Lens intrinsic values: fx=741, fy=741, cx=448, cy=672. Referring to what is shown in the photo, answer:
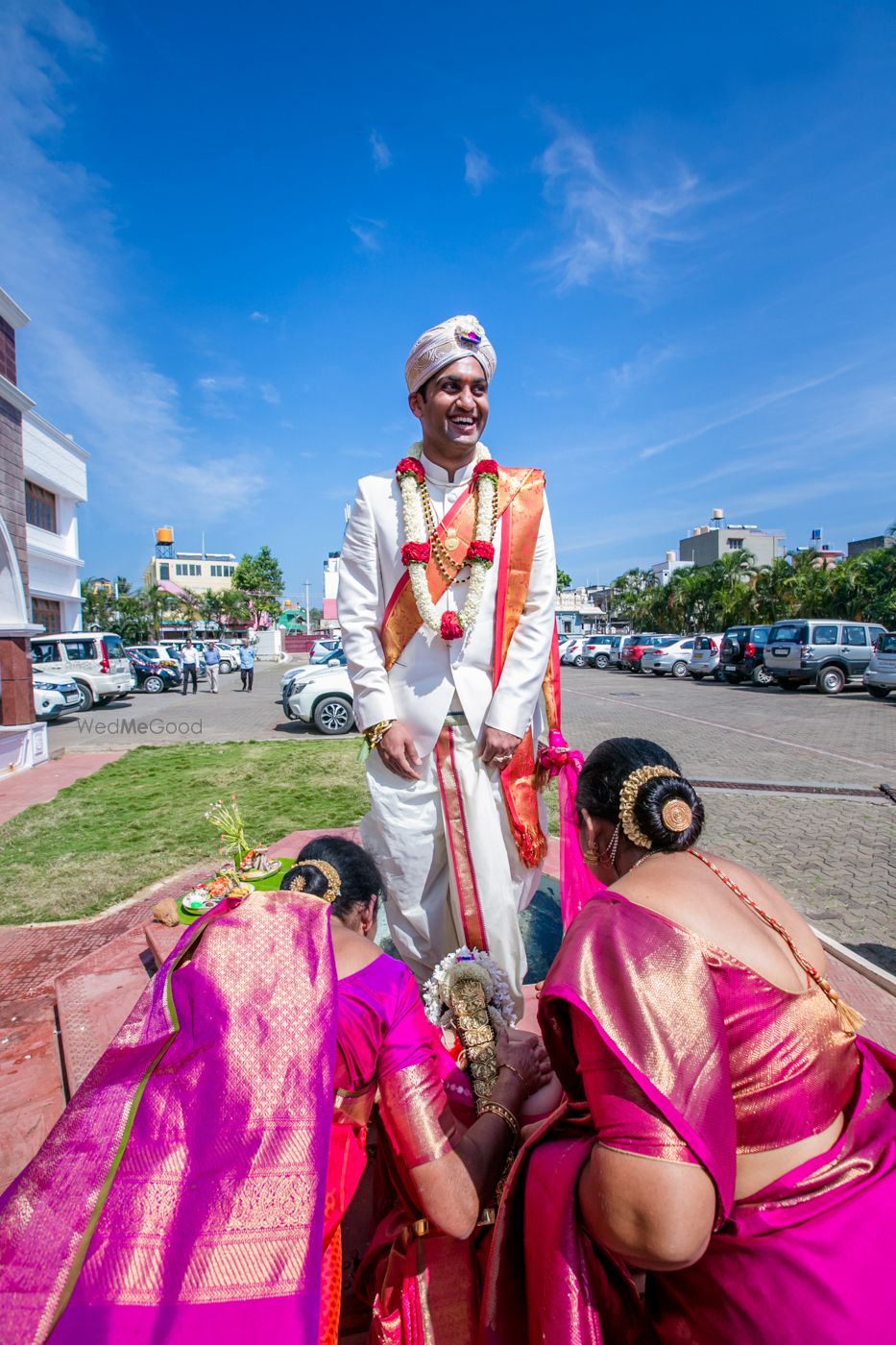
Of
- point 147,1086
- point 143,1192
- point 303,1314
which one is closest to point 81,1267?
point 143,1192

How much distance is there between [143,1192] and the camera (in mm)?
1267

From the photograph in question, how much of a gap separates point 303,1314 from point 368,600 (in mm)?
1807

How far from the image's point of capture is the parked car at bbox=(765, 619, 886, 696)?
18625 mm

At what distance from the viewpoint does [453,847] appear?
2363 mm

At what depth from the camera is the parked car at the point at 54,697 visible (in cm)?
1423

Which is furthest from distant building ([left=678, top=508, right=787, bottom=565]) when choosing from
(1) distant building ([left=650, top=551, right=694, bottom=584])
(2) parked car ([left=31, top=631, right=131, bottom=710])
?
(2) parked car ([left=31, top=631, right=131, bottom=710])

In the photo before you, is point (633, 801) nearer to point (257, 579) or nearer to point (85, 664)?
point (85, 664)

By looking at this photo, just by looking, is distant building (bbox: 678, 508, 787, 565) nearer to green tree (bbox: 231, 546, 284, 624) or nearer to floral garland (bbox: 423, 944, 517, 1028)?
green tree (bbox: 231, 546, 284, 624)

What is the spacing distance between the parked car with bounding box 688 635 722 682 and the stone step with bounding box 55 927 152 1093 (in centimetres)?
2266

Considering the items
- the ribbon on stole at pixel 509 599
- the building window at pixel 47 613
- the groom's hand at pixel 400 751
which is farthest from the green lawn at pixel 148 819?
the building window at pixel 47 613

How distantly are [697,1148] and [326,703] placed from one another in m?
11.5

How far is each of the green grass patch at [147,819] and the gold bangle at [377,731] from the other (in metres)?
2.95

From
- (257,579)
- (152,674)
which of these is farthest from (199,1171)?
(257,579)

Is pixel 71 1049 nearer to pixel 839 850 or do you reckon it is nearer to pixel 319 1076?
pixel 319 1076
